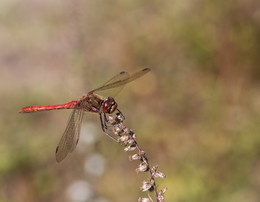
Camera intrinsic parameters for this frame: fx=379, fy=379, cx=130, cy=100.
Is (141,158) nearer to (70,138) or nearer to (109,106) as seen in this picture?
(109,106)

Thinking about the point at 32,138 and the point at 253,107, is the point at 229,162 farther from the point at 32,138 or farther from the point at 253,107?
the point at 32,138

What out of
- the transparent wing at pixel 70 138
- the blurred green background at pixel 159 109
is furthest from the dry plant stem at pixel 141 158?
the blurred green background at pixel 159 109

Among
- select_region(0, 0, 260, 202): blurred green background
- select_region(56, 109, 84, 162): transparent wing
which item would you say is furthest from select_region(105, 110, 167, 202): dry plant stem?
select_region(0, 0, 260, 202): blurred green background

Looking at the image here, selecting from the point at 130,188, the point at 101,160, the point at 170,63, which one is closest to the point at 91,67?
the point at 170,63

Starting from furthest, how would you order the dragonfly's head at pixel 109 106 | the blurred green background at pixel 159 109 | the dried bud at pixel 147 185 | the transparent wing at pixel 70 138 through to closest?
the blurred green background at pixel 159 109
the transparent wing at pixel 70 138
the dragonfly's head at pixel 109 106
the dried bud at pixel 147 185

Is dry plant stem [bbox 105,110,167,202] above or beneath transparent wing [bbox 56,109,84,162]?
beneath

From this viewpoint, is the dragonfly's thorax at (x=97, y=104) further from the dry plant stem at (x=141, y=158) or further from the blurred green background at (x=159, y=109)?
the blurred green background at (x=159, y=109)

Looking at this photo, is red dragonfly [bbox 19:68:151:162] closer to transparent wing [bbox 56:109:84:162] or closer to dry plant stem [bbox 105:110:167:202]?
transparent wing [bbox 56:109:84:162]
